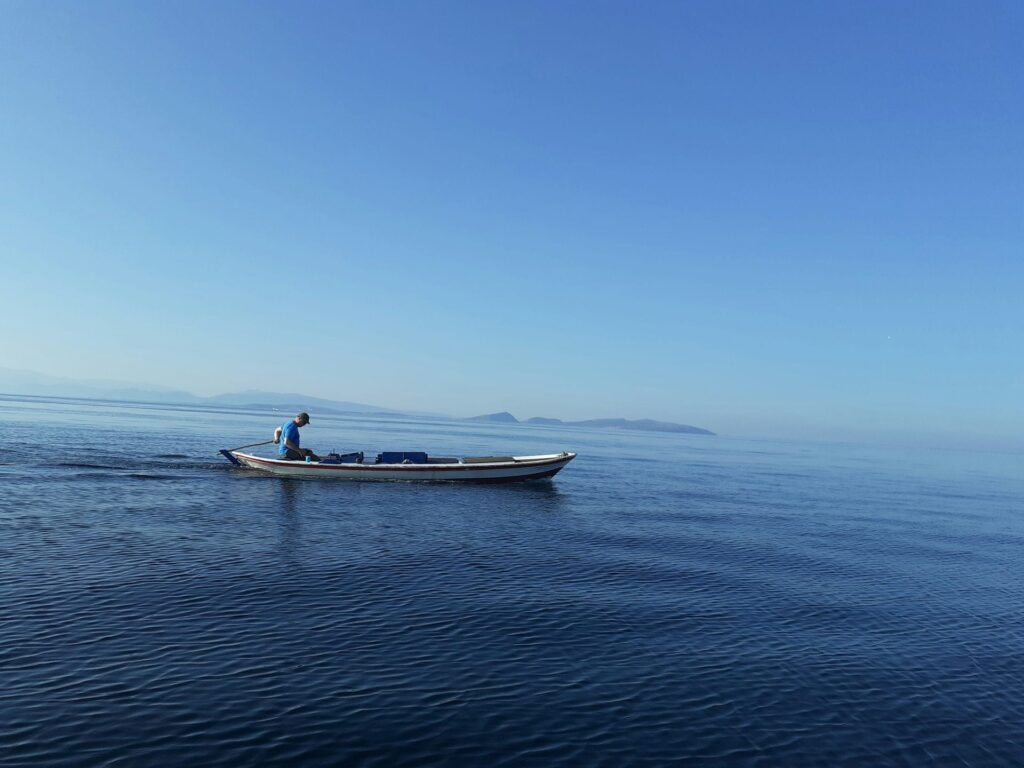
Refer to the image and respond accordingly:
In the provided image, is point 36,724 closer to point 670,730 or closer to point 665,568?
point 670,730

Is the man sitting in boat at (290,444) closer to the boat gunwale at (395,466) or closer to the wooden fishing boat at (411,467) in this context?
the boat gunwale at (395,466)

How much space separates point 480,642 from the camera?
16.5 m

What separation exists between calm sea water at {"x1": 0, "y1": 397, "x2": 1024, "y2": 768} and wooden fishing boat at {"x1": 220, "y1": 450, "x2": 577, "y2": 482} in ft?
41.0

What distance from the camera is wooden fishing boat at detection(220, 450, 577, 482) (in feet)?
160

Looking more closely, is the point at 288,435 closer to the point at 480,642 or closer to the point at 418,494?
the point at 418,494

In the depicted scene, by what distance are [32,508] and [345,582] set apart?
66.9 feet

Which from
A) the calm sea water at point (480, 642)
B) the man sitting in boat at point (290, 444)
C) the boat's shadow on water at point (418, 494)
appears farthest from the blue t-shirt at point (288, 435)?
the calm sea water at point (480, 642)

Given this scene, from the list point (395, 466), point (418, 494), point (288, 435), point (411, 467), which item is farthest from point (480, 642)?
point (288, 435)

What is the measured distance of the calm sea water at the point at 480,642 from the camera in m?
12.0

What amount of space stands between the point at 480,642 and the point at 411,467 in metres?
33.5

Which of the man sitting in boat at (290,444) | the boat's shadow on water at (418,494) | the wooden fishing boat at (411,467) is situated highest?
the man sitting in boat at (290,444)

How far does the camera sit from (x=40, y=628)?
15750 mm

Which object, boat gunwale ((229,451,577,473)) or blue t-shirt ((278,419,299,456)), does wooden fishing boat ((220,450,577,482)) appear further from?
blue t-shirt ((278,419,299,456))

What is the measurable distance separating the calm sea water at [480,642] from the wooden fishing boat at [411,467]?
492 inches
